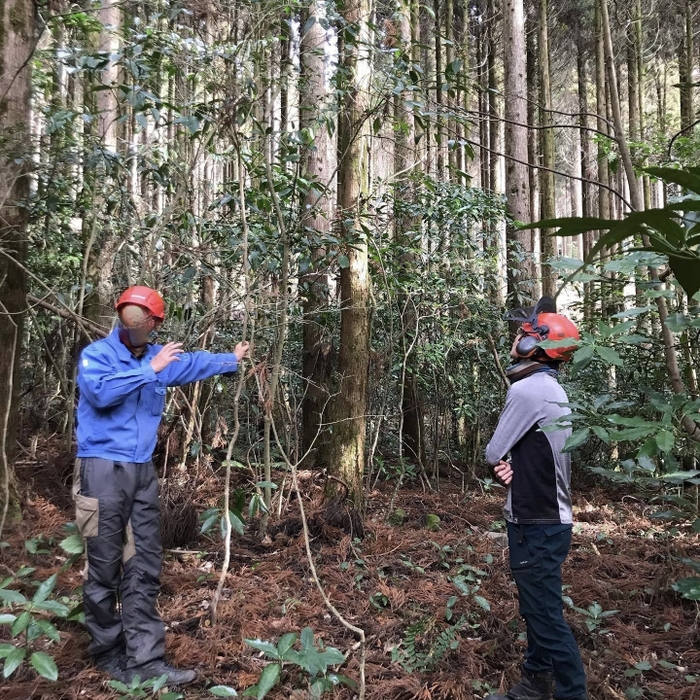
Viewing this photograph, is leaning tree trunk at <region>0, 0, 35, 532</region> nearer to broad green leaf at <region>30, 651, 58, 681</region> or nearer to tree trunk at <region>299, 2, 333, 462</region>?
tree trunk at <region>299, 2, 333, 462</region>

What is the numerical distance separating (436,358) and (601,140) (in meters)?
3.76

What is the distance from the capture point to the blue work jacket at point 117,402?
9.73ft

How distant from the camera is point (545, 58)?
11281 mm

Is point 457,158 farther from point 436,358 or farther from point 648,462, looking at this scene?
Answer: point 648,462

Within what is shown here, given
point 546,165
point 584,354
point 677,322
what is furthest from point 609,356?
point 546,165

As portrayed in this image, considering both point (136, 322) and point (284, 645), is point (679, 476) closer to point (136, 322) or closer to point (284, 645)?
point (284, 645)

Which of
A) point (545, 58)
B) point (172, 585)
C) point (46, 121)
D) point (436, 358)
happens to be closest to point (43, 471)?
point (172, 585)

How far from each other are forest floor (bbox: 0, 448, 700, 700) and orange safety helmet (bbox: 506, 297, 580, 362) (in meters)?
1.71

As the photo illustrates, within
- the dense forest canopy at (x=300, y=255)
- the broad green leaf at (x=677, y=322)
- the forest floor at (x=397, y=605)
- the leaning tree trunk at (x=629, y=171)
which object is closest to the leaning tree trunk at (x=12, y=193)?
the dense forest canopy at (x=300, y=255)

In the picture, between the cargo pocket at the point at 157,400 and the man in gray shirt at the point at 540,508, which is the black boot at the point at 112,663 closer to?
the cargo pocket at the point at 157,400

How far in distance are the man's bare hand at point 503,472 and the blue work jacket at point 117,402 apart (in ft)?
6.11

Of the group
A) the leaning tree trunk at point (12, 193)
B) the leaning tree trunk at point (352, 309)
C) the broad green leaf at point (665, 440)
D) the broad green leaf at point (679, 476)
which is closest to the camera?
the broad green leaf at point (665, 440)

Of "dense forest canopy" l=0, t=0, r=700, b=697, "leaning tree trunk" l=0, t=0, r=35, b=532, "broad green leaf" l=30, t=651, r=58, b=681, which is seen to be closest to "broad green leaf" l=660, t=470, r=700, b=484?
"dense forest canopy" l=0, t=0, r=700, b=697

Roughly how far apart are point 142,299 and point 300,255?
99.8 inches
